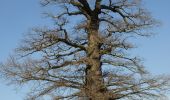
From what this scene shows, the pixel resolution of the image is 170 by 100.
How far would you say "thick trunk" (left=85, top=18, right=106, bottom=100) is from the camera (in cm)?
1816

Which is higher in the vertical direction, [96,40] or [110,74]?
[96,40]

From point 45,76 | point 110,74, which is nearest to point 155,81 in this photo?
point 110,74

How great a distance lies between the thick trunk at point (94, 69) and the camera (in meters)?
18.2

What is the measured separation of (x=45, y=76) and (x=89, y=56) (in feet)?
6.95

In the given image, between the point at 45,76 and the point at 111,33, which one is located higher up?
the point at 111,33

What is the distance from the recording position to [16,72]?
19094 millimetres

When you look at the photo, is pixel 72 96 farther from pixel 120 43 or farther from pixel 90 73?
pixel 120 43

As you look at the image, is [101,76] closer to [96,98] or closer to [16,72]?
[96,98]

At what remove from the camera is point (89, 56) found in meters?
18.9

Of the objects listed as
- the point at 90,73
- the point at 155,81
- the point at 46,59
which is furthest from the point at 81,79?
the point at 155,81

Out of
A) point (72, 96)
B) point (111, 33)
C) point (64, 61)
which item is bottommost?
point (72, 96)

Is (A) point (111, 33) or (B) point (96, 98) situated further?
(A) point (111, 33)

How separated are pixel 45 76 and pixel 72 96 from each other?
1.49m

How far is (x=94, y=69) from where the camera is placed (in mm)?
18750
